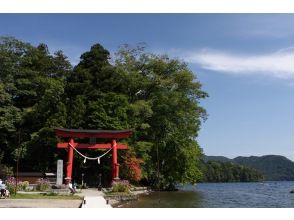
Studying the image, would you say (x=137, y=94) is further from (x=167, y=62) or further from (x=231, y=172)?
(x=231, y=172)

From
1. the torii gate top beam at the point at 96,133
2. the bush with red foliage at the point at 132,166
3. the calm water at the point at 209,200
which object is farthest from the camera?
the bush with red foliage at the point at 132,166

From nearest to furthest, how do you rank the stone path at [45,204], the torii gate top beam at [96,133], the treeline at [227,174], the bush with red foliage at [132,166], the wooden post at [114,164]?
the stone path at [45,204]
the wooden post at [114,164]
the torii gate top beam at [96,133]
the bush with red foliage at [132,166]
the treeline at [227,174]

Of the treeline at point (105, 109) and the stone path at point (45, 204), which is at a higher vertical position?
the treeline at point (105, 109)

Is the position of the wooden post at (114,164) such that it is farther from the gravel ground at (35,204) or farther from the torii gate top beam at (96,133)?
the gravel ground at (35,204)

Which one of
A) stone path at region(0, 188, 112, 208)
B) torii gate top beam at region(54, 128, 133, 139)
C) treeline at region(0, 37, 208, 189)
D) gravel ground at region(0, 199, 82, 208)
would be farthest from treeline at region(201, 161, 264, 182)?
gravel ground at region(0, 199, 82, 208)

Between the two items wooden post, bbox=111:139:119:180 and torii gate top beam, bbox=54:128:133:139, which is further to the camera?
torii gate top beam, bbox=54:128:133:139

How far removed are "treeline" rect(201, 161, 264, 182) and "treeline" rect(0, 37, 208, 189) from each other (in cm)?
8086

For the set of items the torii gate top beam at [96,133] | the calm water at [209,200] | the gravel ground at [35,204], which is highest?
the torii gate top beam at [96,133]

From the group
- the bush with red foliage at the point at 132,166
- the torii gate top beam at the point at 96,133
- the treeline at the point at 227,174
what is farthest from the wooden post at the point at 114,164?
the treeline at the point at 227,174

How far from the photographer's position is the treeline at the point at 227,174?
12338cm

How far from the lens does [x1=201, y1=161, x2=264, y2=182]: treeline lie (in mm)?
123375

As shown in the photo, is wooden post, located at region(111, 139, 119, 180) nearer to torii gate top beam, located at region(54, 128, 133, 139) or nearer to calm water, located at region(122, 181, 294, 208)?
torii gate top beam, located at region(54, 128, 133, 139)

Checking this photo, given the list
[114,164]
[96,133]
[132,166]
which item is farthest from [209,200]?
[96,133]

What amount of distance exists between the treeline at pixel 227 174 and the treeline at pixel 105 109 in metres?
80.9
